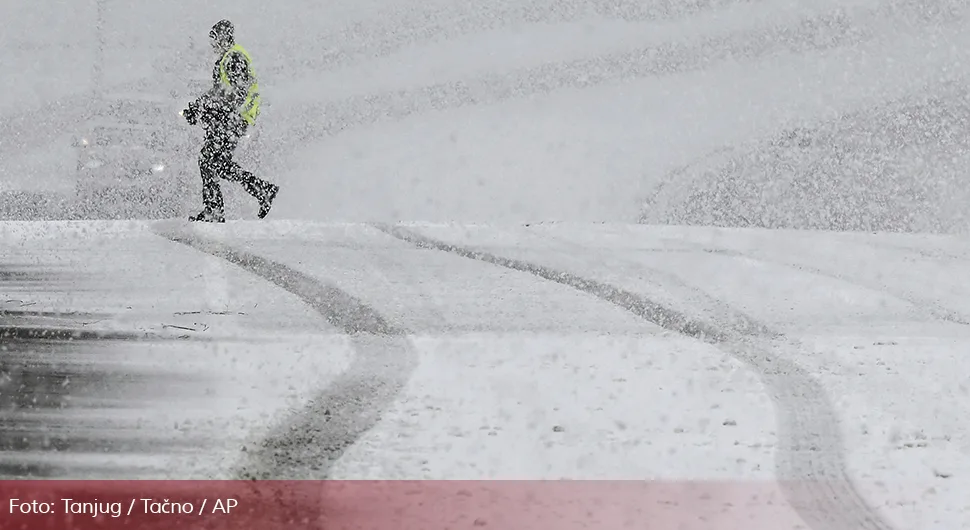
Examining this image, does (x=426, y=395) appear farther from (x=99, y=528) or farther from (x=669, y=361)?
(x=99, y=528)

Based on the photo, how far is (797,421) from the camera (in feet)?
12.8

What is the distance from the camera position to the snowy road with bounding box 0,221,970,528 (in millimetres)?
3244

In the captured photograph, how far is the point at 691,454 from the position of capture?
134 inches

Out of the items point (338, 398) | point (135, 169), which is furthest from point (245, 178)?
point (338, 398)

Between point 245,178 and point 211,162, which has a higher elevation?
point 211,162

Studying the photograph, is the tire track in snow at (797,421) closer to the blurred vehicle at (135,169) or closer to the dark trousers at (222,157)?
the dark trousers at (222,157)

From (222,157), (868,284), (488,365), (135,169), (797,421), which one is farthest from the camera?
(135,169)

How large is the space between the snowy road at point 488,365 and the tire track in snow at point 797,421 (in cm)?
1

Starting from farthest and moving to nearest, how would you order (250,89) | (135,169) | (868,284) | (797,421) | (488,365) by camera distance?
1. (135,169)
2. (250,89)
3. (868,284)
4. (488,365)
5. (797,421)

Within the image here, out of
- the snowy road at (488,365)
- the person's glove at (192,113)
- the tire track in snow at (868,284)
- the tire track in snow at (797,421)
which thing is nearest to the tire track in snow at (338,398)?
the snowy road at (488,365)

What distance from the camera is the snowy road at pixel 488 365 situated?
3.24m

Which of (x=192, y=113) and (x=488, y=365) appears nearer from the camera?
(x=488, y=365)

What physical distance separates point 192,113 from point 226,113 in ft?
0.83

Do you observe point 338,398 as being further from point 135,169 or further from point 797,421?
point 135,169
